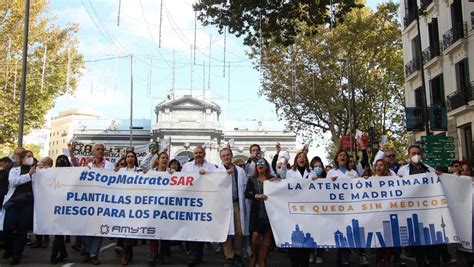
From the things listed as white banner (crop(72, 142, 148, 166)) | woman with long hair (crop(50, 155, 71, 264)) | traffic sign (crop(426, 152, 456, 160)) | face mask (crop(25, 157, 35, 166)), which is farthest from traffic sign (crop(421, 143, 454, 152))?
face mask (crop(25, 157, 35, 166))

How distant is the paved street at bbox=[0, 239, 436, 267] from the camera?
8.06 m

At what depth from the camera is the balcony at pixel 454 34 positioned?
21.6 m

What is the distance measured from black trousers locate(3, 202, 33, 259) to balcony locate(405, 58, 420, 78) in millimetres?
22799

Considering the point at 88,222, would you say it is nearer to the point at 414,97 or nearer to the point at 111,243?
the point at 111,243

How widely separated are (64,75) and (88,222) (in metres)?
23.5

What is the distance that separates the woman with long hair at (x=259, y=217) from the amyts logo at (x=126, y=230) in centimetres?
163

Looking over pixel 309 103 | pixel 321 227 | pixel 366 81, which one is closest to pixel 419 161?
pixel 321 227

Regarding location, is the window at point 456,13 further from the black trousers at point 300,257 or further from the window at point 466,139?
the black trousers at point 300,257

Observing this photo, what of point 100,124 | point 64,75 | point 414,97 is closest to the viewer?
point 414,97

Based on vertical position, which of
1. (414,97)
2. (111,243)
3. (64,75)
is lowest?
(111,243)

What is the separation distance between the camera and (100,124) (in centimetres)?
8675

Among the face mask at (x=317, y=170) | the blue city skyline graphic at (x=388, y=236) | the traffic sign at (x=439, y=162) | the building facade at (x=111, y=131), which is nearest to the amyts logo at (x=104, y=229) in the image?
the blue city skyline graphic at (x=388, y=236)

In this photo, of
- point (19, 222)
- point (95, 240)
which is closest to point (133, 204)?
point (95, 240)

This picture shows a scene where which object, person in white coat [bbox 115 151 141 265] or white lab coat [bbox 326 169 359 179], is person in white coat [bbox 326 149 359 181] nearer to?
white lab coat [bbox 326 169 359 179]
